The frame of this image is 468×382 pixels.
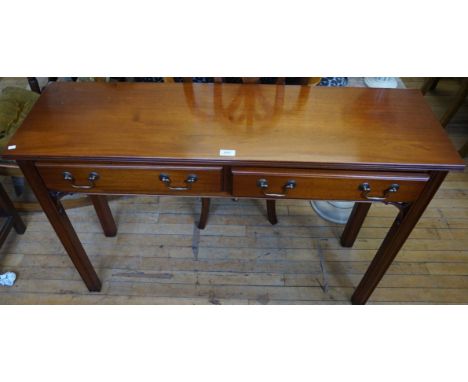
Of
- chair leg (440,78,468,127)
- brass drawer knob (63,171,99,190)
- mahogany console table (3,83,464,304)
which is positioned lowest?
chair leg (440,78,468,127)

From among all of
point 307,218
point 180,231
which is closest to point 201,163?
point 180,231

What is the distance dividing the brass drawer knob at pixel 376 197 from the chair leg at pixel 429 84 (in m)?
2.21

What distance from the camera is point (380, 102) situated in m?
1.15

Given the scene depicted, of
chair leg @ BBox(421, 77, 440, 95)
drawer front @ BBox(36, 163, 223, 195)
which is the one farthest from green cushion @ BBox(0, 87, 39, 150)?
chair leg @ BBox(421, 77, 440, 95)

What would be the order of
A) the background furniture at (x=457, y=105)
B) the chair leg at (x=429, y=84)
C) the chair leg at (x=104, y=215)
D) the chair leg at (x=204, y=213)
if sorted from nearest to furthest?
1. the chair leg at (x=104, y=215)
2. the chair leg at (x=204, y=213)
3. the background furniture at (x=457, y=105)
4. the chair leg at (x=429, y=84)

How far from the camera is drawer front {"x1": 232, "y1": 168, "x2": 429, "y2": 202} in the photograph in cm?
96

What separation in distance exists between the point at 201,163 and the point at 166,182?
0.46 ft

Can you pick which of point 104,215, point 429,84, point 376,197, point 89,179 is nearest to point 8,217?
point 104,215

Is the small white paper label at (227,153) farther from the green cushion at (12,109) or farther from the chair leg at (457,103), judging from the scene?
the chair leg at (457,103)

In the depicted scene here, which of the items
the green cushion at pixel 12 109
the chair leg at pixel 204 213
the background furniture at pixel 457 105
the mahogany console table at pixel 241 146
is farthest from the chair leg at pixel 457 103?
the green cushion at pixel 12 109

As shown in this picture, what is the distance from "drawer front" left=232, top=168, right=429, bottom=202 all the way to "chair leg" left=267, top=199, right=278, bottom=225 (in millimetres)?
695

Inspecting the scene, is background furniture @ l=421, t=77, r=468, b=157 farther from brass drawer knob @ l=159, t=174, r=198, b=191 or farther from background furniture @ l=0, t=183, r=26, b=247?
background furniture @ l=0, t=183, r=26, b=247

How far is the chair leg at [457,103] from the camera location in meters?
2.24

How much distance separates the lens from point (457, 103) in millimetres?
2295
